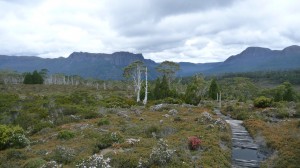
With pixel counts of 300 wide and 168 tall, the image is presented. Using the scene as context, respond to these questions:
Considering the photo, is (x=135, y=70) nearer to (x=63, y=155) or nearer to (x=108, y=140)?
(x=108, y=140)

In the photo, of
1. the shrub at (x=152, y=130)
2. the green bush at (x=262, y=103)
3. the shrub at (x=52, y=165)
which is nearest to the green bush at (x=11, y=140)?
the shrub at (x=52, y=165)

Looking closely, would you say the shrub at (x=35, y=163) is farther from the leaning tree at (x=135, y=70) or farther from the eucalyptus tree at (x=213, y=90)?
the eucalyptus tree at (x=213, y=90)

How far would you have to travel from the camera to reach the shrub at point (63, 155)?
15.7 metres

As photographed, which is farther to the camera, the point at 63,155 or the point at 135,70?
the point at 135,70

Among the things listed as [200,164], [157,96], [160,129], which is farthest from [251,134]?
[157,96]

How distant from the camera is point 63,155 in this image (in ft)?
52.1

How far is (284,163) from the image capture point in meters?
15.6

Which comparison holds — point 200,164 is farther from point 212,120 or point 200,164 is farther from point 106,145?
point 212,120

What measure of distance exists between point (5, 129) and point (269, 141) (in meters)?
17.9

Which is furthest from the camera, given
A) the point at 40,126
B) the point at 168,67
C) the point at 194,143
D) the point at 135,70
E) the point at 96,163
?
the point at 168,67

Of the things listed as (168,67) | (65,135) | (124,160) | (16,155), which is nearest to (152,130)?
(65,135)

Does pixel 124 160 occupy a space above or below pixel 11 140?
above

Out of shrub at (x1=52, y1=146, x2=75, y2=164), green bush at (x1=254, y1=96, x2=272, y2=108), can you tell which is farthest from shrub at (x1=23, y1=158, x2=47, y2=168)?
green bush at (x1=254, y1=96, x2=272, y2=108)

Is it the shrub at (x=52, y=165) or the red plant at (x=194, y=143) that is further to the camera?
the red plant at (x=194, y=143)
